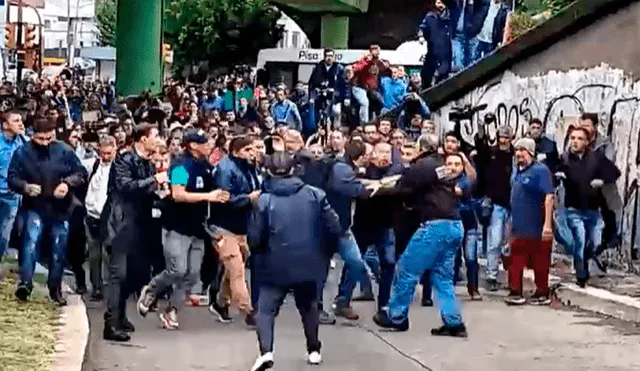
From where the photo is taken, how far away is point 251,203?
13.2m

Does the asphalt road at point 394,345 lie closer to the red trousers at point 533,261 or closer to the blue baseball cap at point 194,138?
the red trousers at point 533,261

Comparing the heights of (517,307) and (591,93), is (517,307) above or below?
below

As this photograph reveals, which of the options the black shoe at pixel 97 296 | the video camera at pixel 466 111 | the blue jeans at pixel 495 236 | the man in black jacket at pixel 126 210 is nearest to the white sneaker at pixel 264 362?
the man in black jacket at pixel 126 210

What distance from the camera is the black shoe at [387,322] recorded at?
525 inches

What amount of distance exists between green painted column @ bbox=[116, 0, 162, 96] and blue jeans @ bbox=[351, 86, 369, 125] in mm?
11708

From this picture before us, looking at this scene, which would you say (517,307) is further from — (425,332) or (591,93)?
(591,93)

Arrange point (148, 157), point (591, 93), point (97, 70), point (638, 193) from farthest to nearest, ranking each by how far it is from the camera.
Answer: point (97, 70) → point (591, 93) → point (638, 193) → point (148, 157)

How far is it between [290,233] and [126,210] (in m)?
2.30

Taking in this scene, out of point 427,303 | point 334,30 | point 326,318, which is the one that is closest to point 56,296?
point 326,318

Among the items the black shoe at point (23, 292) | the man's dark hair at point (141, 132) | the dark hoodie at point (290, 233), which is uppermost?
the man's dark hair at point (141, 132)

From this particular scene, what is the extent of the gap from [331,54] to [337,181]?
45.0ft

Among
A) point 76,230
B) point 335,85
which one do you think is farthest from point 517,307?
point 335,85

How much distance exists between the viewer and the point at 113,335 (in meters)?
12.6

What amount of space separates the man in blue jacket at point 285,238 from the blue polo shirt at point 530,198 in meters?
4.70
